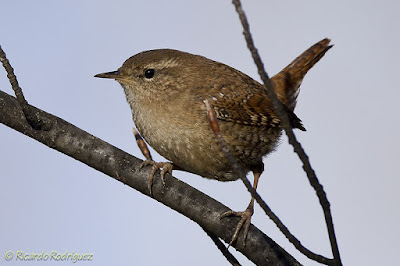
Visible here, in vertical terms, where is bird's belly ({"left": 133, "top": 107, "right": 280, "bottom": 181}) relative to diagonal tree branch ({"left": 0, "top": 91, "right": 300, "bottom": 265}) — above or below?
above

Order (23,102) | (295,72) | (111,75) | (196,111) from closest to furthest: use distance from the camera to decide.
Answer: (23,102)
(196,111)
(111,75)
(295,72)

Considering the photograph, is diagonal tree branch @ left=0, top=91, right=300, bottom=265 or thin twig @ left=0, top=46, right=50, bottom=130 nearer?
thin twig @ left=0, top=46, right=50, bottom=130

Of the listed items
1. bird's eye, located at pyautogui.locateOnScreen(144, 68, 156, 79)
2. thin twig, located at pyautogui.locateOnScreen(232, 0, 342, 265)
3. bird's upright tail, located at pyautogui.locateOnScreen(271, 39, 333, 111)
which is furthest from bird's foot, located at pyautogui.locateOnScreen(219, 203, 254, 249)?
bird's upright tail, located at pyautogui.locateOnScreen(271, 39, 333, 111)

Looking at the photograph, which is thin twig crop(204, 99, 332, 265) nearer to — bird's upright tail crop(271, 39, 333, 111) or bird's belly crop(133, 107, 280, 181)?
bird's belly crop(133, 107, 280, 181)

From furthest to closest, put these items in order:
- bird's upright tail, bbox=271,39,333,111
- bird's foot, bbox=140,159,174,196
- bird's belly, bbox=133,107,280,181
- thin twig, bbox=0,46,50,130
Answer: bird's upright tail, bbox=271,39,333,111 → bird's belly, bbox=133,107,280,181 → bird's foot, bbox=140,159,174,196 → thin twig, bbox=0,46,50,130

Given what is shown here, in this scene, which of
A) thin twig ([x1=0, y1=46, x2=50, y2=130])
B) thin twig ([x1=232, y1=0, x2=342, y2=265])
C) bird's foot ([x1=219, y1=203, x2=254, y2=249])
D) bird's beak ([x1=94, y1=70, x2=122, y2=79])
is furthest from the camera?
bird's beak ([x1=94, y1=70, x2=122, y2=79])

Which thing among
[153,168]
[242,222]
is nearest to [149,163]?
[153,168]

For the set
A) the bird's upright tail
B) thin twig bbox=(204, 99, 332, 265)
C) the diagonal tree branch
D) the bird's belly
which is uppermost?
the bird's upright tail

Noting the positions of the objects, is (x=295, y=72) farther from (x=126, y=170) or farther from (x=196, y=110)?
(x=126, y=170)
